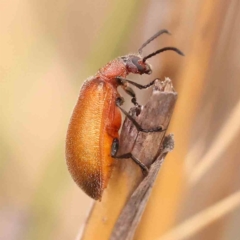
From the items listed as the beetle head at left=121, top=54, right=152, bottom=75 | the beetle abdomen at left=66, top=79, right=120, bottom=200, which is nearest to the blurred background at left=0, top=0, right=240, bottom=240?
the beetle head at left=121, top=54, right=152, bottom=75

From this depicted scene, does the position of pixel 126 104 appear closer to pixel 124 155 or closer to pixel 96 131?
pixel 96 131

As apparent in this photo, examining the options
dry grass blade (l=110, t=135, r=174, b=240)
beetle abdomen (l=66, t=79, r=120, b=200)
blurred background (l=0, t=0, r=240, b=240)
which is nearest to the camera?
dry grass blade (l=110, t=135, r=174, b=240)

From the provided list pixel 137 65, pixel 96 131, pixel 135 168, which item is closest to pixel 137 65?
pixel 137 65

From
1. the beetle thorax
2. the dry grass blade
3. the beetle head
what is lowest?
the dry grass blade

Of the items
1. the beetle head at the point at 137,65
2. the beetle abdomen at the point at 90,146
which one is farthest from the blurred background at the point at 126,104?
the beetle abdomen at the point at 90,146

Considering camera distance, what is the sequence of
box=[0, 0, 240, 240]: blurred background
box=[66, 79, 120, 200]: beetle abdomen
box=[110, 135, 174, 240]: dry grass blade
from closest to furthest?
box=[110, 135, 174, 240]: dry grass blade < box=[66, 79, 120, 200]: beetle abdomen < box=[0, 0, 240, 240]: blurred background

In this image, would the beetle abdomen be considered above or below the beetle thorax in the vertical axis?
below

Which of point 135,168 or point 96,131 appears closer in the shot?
point 135,168

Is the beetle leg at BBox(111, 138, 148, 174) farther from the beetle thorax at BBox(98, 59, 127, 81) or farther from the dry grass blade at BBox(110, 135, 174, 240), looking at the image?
the beetle thorax at BBox(98, 59, 127, 81)

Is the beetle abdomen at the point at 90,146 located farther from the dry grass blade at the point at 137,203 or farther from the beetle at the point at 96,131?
the dry grass blade at the point at 137,203
